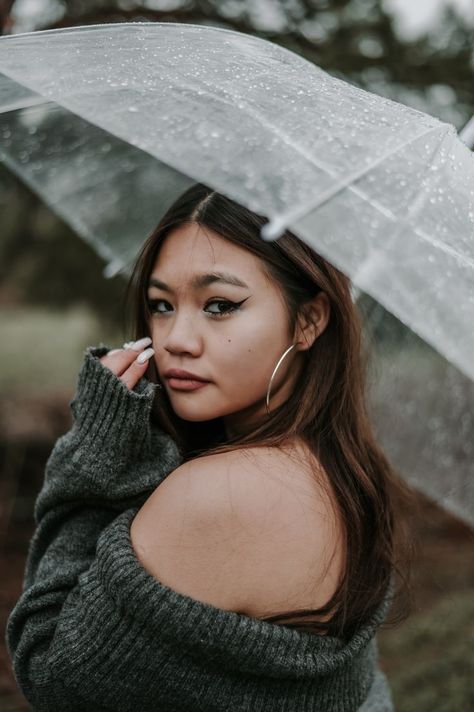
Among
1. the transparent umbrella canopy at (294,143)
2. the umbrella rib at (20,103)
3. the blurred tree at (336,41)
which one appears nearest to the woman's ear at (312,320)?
the transparent umbrella canopy at (294,143)

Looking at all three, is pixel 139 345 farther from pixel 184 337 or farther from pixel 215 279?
pixel 215 279

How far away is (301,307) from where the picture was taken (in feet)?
7.25

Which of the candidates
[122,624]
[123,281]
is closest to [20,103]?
[122,624]

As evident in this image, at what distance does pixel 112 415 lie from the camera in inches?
79.7

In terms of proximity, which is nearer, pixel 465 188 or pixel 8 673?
pixel 465 188

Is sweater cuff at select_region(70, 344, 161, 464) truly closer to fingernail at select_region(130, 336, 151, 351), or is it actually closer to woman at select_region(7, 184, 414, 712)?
woman at select_region(7, 184, 414, 712)

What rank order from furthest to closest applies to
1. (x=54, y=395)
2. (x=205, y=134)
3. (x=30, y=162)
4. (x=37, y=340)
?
(x=37, y=340), (x=54, y=395), (x=30, y=162), (x=205, y=134)

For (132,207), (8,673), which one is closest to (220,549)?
(132,207)

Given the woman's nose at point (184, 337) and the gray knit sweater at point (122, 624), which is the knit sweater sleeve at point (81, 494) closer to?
the gray knit sweater at point (122, 624)

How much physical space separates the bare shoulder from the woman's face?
0.68ft

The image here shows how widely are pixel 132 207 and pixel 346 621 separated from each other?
6.15ft

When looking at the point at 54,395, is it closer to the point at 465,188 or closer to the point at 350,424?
the point at 350,424

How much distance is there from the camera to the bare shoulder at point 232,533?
1.84 meters

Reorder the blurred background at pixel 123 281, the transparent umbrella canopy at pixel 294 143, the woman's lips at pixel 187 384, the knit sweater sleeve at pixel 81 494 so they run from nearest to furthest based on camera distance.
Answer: the transparent umbrella canopy at pixel 294 143
the knit sweater sleeve at pixel 81 494
the woman's lips at pixel 187 384
the blurred background at pixel 123 281
